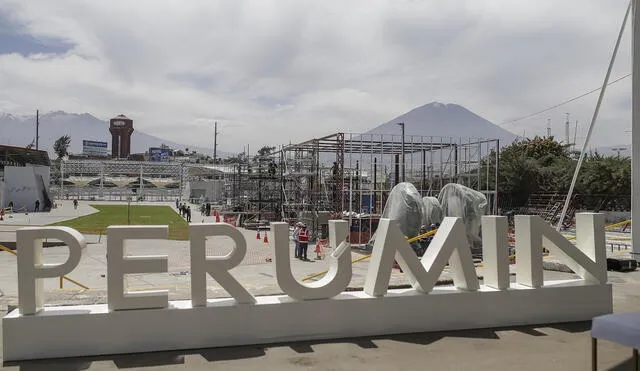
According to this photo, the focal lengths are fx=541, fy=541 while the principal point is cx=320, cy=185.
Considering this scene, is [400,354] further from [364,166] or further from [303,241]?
[364,166]

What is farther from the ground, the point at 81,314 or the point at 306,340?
the point at 81,314

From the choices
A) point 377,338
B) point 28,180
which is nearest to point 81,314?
point 377,338

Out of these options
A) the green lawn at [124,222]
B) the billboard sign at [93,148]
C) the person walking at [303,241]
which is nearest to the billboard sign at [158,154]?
the billboard sign at [93,148]

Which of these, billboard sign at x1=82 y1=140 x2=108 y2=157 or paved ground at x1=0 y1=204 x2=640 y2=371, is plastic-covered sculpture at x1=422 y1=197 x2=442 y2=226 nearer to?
paved ground at x1=0 y1=204 x2=640 y2=371

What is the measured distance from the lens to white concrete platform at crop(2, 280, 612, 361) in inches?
267

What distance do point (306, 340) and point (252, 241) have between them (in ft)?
67.4

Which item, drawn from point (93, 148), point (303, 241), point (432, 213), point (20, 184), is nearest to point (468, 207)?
point (432, 213)

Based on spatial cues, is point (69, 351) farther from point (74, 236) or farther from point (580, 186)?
point (580, 186)

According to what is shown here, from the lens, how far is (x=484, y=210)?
2253 centimetres

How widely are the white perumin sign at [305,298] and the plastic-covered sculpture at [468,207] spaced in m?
12.4

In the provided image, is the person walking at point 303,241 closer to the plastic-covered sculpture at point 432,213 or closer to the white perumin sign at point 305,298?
the plastic-covered sculpture at point 432,213

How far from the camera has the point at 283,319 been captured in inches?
300

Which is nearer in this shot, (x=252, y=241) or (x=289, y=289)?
(x=289, y=289)

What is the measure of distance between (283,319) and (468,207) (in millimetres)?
15777
